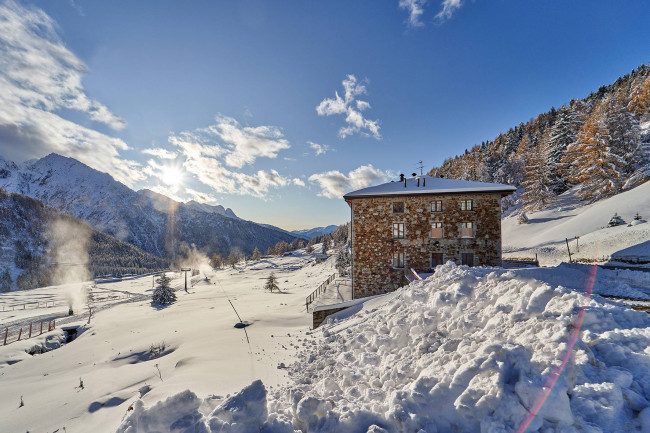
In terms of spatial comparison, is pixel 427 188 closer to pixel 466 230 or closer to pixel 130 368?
pixel 466 230

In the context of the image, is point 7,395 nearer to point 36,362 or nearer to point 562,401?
point 36,362

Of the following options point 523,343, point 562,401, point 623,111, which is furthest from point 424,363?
point 623,111

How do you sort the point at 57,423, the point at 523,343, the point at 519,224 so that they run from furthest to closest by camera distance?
the point at 519,224 < the point at 57,423 < the point at 523,343

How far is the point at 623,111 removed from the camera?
34094 mm

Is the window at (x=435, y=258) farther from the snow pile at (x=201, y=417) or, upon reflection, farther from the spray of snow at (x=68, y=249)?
the spray of snow at (x=68, y=249)

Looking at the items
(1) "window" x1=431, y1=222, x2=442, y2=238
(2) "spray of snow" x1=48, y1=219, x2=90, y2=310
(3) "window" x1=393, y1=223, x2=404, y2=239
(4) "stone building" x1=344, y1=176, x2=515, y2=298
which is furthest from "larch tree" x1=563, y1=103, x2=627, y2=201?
(2) "spray of snow" x1=48, y1=219, x2=90, y2=310

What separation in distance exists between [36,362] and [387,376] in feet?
68.1

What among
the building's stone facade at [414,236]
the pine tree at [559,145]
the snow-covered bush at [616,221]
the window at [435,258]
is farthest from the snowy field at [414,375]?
the pine tree at [559,145]

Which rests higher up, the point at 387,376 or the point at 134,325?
the point at 387,376

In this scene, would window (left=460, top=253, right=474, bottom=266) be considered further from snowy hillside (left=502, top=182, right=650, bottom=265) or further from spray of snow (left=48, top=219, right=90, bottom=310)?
spray of snow (left=48, top=219, right=90, bottom=310)

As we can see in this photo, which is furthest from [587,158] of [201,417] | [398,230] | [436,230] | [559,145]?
[201,417]

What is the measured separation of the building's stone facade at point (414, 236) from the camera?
1739 cm

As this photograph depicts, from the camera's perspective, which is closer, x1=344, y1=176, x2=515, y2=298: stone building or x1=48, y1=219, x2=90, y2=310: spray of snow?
x1=344, y1=176, x2=515, y2=298: stone building

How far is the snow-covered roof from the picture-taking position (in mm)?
17234
